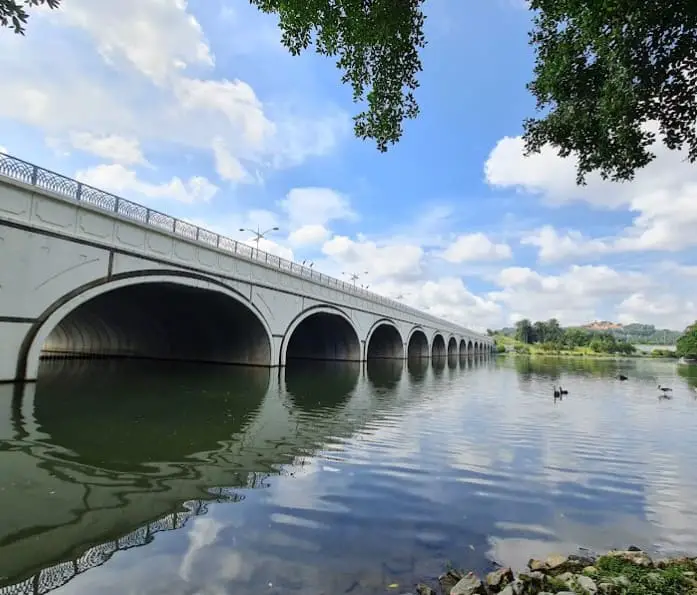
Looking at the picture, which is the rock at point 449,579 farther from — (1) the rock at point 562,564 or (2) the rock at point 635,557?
(2) the rock at point 635,557

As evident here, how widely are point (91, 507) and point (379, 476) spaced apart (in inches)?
155

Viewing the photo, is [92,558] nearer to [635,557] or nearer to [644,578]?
[644,578]

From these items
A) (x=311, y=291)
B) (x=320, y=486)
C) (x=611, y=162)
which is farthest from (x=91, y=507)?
(x=311, y=291)

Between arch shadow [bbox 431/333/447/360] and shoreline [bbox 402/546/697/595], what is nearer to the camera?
shoreline [bbox 402/546/697/595]

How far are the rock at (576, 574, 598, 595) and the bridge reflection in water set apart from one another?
153 inches

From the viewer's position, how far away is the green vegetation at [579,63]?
4949 mm

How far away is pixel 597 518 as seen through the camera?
5.91 metres

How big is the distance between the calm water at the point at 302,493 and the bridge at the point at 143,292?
2.99 metres

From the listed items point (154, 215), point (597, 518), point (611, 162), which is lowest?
point (597, 518)

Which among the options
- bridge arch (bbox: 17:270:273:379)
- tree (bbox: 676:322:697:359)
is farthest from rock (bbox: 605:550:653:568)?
tree (bbox: 676:322:697:359)

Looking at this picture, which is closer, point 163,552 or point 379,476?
point 163,552

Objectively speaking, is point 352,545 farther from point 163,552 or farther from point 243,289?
point 243,289

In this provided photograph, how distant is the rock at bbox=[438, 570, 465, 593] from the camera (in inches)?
154

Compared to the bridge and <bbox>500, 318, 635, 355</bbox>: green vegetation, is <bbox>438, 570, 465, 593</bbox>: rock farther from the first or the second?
<bbox>500, 318, 635, 355</bbox>: green vegetation
